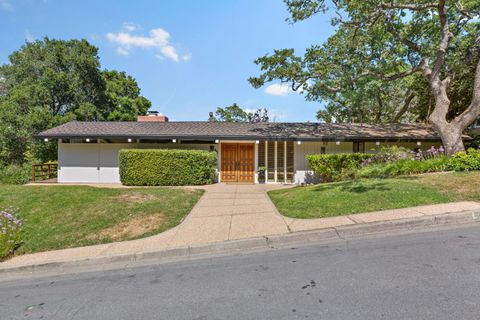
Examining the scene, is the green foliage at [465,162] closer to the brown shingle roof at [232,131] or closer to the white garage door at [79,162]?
the brown shingle roof at [232,131]

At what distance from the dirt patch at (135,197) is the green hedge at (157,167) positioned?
122 inches

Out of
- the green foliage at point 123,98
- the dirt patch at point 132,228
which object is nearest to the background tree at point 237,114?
the green foliage at point 123,98

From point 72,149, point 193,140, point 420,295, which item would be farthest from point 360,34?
point 72,149

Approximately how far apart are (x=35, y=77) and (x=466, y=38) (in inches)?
1183

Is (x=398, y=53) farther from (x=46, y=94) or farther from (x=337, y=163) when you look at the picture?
(x=46, y=94)

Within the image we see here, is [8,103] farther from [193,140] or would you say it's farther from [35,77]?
[193,140]

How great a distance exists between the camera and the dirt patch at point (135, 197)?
8186 mm

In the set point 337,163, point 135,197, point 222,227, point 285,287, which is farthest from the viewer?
point 337,163

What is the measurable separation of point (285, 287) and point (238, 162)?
11089 millimetres

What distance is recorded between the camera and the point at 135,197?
8.49 metres

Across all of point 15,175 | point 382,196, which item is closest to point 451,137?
point 382,196

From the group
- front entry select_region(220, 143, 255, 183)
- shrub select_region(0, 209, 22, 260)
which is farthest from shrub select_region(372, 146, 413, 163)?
shrub select_region(0, 209, 22, 260)

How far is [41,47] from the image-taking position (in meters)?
22.6

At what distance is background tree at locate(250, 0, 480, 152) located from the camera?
1102 cm
